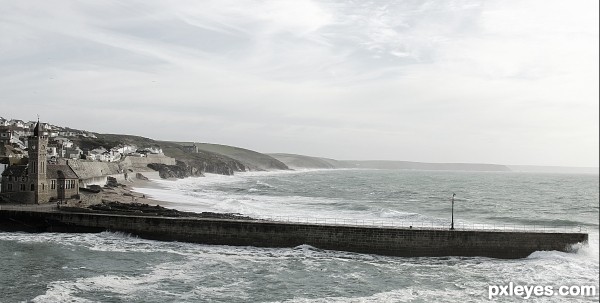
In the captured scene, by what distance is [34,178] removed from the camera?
41219 mm

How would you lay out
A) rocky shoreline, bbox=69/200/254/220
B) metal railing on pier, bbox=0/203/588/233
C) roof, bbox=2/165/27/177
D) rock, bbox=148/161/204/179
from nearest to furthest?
metal railing on pier, bbox=0/203/588/233
rocky shoreline, bbox=69/200/254/220
roof, bbox=2/165/27/177
rock, bbox=148/161/204/179

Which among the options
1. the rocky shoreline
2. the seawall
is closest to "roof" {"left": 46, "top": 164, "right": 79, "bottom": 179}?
the rocky shoreline

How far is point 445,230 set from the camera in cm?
3048

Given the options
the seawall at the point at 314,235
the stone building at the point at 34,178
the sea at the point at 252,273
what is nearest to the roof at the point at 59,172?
the stone building at the point at 34,178

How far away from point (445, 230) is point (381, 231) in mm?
4028

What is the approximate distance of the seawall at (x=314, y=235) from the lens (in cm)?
3016

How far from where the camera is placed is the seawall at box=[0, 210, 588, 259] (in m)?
30.2

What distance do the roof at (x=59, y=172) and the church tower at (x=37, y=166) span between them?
0.97m

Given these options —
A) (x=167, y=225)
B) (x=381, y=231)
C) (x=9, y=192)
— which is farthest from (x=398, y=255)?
(x=9, y=192)

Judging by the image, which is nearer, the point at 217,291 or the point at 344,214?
the point at 217,291

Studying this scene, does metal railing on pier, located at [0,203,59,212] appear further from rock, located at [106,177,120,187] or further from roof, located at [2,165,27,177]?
rock, located at [106,177,120,187]

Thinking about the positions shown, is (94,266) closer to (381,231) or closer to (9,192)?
(381,231)

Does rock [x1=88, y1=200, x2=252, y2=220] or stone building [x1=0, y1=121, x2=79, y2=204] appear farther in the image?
stone building [x1=0, y1=121, x2=79, y2=204]

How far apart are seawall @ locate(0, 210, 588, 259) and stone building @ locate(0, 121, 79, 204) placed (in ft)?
19.4
